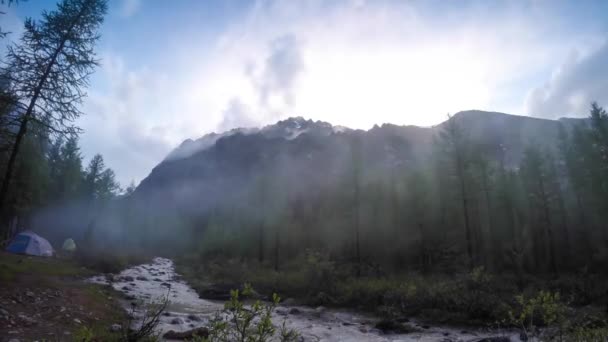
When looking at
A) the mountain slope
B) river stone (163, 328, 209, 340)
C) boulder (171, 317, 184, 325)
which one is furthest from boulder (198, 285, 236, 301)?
the mountain slope

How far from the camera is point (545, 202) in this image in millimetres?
33344

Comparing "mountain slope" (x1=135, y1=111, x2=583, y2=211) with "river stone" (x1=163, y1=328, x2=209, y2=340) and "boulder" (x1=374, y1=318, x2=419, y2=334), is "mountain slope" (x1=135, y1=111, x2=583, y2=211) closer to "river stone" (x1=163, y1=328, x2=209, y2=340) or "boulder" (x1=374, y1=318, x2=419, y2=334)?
"boulder" (x1=374, y1=318, x2=419, y2=334)

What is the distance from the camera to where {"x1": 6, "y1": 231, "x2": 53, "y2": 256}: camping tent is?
2792cm

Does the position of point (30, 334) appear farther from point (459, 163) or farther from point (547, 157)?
point (547, 157)

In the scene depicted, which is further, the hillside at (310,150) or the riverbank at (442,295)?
the hillside at (310,150)

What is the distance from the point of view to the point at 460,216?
42.0 metres

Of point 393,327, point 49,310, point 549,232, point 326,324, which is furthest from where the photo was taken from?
point 549,232

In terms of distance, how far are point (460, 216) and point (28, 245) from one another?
47771 mm

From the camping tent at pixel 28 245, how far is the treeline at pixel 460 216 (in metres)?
22.5

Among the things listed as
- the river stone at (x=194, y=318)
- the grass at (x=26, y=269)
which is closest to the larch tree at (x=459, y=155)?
the river stone at (x=194, y=318)

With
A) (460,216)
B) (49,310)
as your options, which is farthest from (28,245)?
(460,216)

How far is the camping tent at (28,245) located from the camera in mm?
27922

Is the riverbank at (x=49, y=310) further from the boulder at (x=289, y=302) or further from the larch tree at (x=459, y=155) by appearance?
the larch tree at (x=459, y=155)

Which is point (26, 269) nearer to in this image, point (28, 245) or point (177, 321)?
point (177, 321)
